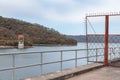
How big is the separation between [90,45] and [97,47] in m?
0.38

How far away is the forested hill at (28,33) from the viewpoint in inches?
5984

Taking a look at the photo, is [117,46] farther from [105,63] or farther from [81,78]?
[81,78]

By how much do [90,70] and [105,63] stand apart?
2.23 meters

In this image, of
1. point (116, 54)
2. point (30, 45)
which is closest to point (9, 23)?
point (30, 45)

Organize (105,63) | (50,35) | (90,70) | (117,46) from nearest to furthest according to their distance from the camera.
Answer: (90,70)
(105,63)
(117,46)
(50,35)

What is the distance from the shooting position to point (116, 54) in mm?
16219

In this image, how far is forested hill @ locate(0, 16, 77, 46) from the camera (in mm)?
152000

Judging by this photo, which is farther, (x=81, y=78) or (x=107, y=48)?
(x=107, y=48)

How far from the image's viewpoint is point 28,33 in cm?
16162

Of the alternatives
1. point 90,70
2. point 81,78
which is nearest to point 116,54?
point 90,70

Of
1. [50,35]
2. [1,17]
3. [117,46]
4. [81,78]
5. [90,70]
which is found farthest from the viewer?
[50,35]

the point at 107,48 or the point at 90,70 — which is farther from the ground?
the point at 107,48

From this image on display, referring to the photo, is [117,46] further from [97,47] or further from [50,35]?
[50,35]

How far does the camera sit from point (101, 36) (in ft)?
45.6
